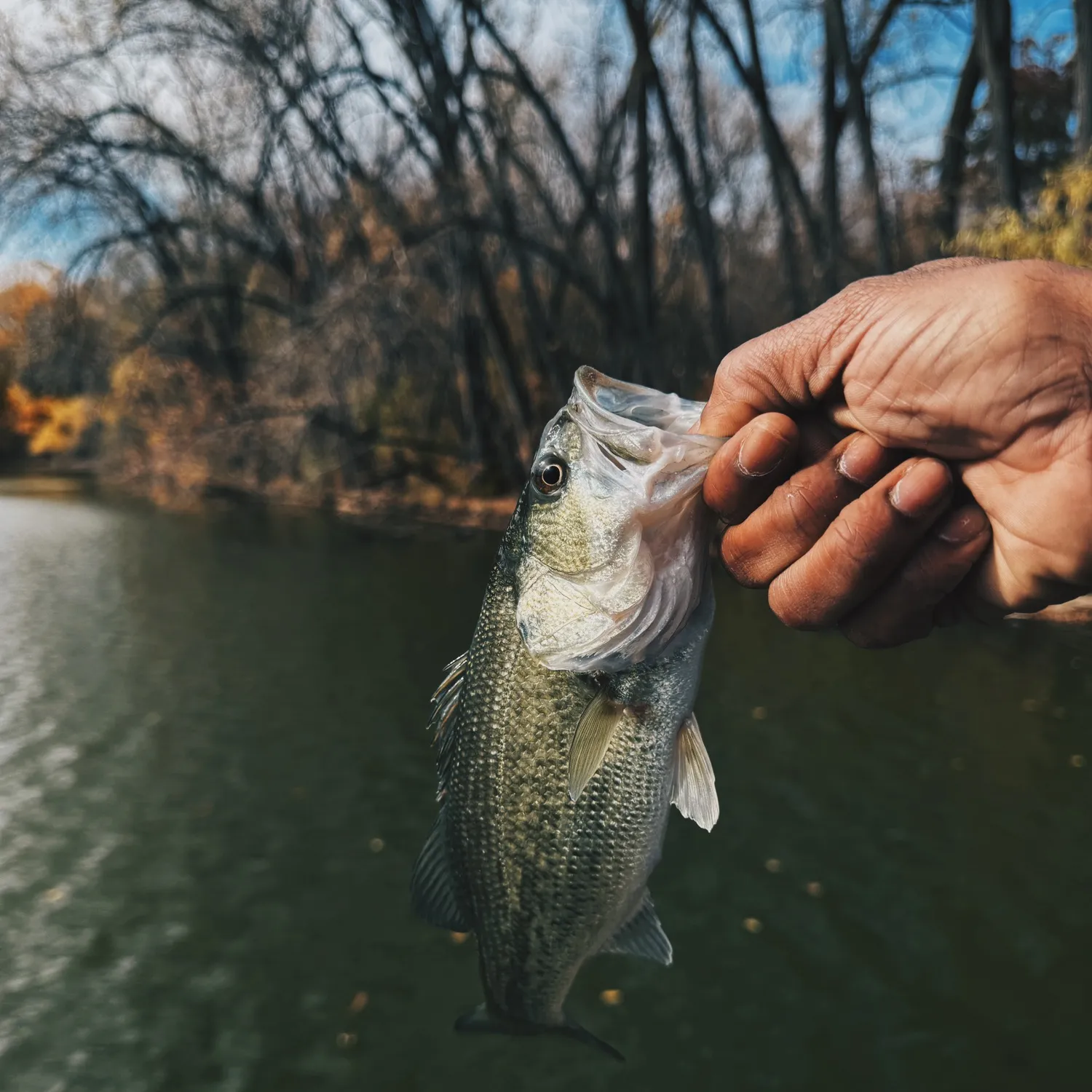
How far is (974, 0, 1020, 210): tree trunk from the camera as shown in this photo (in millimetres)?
11602

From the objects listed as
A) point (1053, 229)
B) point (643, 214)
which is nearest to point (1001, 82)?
point (1053, 229)

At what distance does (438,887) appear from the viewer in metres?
2.33

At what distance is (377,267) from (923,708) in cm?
1236

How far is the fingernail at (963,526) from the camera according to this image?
209 cm

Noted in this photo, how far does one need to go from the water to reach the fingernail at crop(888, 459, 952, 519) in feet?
13.6

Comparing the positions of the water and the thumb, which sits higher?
the thumb

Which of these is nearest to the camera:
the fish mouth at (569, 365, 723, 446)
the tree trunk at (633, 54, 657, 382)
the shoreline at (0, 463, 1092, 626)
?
the fish mouth at (569, 365, 723, 446)

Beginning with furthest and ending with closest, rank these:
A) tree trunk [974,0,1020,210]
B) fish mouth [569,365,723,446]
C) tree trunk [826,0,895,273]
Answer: tree trunk [826,0,895,273] → tree trunk [974,0,1020,210] → fish mouth [569,365,723,446]

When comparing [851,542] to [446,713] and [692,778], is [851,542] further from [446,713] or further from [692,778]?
[446,713]

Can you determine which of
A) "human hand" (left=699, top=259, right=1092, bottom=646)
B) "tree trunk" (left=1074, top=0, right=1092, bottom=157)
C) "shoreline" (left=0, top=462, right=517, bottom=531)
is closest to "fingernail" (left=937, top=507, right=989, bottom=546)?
"human hand" (left=699, top=259, right=1092, bottom=646)

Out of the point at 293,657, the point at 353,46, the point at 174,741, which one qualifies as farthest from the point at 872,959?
the point at 353,46

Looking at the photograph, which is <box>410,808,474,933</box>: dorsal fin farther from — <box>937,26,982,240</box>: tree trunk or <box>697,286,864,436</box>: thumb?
<box>937,26,982,240</box>: tree trunk

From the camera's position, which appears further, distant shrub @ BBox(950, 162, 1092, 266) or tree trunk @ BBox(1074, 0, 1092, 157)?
tree trunk @ BBox(1074, 0, 1092, 157)

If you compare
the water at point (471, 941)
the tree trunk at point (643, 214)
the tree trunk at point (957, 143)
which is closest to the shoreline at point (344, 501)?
the tree trunk at point (643, 214)
